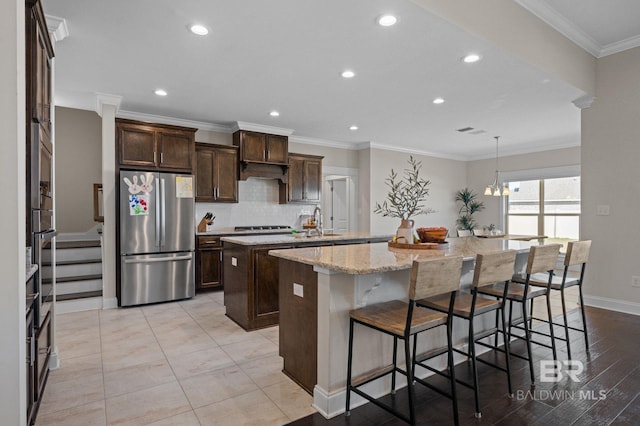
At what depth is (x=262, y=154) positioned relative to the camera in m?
5.90

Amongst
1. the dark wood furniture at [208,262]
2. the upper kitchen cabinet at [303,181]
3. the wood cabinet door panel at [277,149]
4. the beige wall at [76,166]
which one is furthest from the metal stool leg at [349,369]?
the beige wall at [76,166]

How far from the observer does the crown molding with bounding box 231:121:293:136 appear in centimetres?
570

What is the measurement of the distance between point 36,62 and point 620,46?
5623 mm

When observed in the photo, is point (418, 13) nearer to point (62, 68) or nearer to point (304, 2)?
point (304, 2)

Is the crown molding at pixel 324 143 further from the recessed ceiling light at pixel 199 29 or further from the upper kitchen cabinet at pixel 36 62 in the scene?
the upper kitchen cabinet at pixel 36 62

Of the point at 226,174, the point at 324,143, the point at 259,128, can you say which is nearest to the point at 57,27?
the point at 226,174

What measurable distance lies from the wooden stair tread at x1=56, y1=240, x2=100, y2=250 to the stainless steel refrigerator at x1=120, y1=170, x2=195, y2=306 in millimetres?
1087

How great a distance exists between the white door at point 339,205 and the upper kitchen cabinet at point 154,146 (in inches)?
157

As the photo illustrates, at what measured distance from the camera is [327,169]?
7223 mm

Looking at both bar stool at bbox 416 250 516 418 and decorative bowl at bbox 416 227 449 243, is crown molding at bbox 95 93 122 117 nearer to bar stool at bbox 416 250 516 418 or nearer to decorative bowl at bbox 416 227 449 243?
decorative bowl at bbox 416 227 449 243

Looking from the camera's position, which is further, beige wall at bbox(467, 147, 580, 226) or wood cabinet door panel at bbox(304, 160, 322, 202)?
beige wall at bbox(467, 147, 580, 226)

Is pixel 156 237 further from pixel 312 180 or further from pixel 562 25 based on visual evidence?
pixel 562 25

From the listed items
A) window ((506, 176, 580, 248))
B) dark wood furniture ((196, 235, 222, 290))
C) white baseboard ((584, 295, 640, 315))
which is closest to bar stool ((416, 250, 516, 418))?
white baseboard ((584, 295, 640, 315))

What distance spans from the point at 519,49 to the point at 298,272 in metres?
2.94
